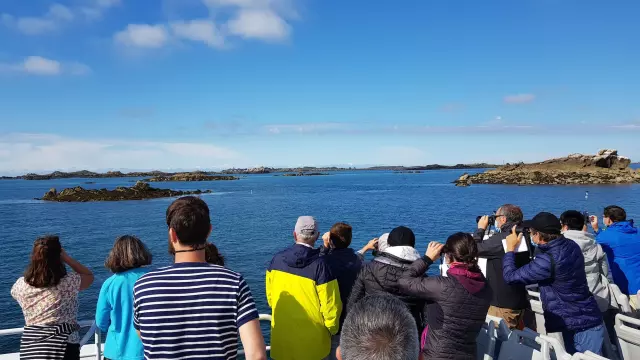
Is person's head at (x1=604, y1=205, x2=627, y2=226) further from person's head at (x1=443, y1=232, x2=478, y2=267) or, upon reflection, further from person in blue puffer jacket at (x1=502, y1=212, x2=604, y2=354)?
person's head at (x1=443, y1=232, x2=478, y2=267)

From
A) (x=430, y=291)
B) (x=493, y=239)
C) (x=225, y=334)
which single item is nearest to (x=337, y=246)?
(x=430, y=291)

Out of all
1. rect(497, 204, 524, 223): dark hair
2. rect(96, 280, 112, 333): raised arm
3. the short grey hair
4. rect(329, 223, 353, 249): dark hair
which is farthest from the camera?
rect(497, 204, 524, 223): dark hair

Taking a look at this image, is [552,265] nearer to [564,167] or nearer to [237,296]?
[237,296]

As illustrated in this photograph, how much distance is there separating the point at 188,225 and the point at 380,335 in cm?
123

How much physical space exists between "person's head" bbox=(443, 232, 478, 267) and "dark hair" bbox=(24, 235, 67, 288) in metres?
3.26

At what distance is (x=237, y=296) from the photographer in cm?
223

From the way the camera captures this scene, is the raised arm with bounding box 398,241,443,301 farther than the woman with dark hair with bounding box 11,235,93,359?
No

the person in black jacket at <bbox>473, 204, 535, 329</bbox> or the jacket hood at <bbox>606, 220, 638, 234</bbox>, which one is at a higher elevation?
the jacket hood at <bbox>606, 220, 638, 234</bbox>

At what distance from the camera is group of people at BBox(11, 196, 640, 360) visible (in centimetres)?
221

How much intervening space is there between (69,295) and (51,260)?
35cm

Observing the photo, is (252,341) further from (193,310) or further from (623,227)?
(623,227)

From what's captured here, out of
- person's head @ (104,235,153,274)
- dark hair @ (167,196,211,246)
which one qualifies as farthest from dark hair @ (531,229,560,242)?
person's head @ (104,235,153,274)

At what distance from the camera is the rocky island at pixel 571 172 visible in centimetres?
9452

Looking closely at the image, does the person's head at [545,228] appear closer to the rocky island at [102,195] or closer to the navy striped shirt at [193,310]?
the navy striped shirt at [193,310]
